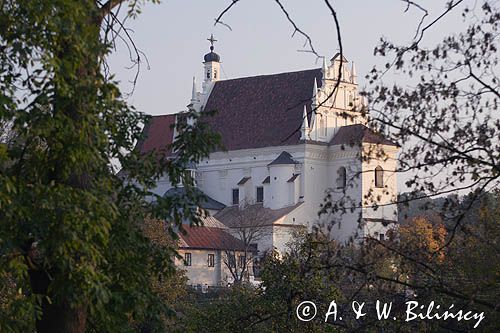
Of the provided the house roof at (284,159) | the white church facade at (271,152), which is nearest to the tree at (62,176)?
the white church facade at (271,152)

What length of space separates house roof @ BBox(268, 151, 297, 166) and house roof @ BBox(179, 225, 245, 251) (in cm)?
880

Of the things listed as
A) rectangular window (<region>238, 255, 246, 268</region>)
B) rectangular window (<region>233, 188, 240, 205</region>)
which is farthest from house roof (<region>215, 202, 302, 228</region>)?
rectangular window (<region>238, 255, 246, 268</region>)

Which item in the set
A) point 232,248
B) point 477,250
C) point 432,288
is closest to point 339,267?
point 432,288

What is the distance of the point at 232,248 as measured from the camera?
258 feet

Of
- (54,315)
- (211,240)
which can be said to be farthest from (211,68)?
(54,315)

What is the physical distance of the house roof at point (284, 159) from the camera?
87188 mm

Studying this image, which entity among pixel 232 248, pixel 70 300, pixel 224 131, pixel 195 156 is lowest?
pixel 70 300

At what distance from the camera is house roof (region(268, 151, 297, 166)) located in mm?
87188

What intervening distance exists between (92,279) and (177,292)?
33.7 m

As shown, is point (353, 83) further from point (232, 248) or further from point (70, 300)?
point (70, 300)

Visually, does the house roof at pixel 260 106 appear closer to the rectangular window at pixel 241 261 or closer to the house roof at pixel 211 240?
the house roof at pixel 211 240

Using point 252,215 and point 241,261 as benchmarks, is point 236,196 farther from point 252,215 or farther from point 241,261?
point 241,261

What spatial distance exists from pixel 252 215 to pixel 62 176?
77.5 meters

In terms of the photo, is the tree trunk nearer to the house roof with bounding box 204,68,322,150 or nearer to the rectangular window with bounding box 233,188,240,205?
the house roof with bounding box 204,68,322,150
